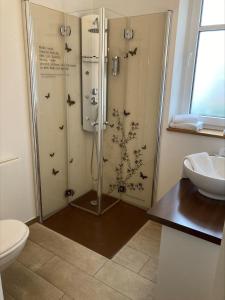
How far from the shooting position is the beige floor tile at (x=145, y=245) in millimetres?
1978

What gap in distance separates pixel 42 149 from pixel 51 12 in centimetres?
117

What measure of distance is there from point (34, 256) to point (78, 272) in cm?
40

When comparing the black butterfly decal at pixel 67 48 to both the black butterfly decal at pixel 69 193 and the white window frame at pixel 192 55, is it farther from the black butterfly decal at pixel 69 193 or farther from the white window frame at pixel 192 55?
the black butterfly decal at pixel 69 193

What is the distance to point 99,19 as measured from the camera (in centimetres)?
204

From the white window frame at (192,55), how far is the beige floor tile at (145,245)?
1.13 meters

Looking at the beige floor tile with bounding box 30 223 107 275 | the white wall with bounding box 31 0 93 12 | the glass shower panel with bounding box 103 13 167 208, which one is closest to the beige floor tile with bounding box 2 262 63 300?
the beige floor tile with bounding box 30 223 107 275

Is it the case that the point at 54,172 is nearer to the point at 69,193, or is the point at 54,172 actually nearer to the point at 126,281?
the point at 69,193

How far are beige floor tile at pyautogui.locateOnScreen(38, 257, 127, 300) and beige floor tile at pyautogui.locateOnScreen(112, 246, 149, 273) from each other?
9.9 inches

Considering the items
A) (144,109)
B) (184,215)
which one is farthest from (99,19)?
(184,215)

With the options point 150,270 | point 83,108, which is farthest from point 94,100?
point 150,270

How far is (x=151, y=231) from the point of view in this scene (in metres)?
2.24

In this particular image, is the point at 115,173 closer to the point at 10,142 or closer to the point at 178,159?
the point at 178,159

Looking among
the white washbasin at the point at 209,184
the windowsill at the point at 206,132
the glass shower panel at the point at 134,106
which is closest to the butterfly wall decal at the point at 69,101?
the glass shower panel at the point at 134,106

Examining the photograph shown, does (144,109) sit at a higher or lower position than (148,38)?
lower
